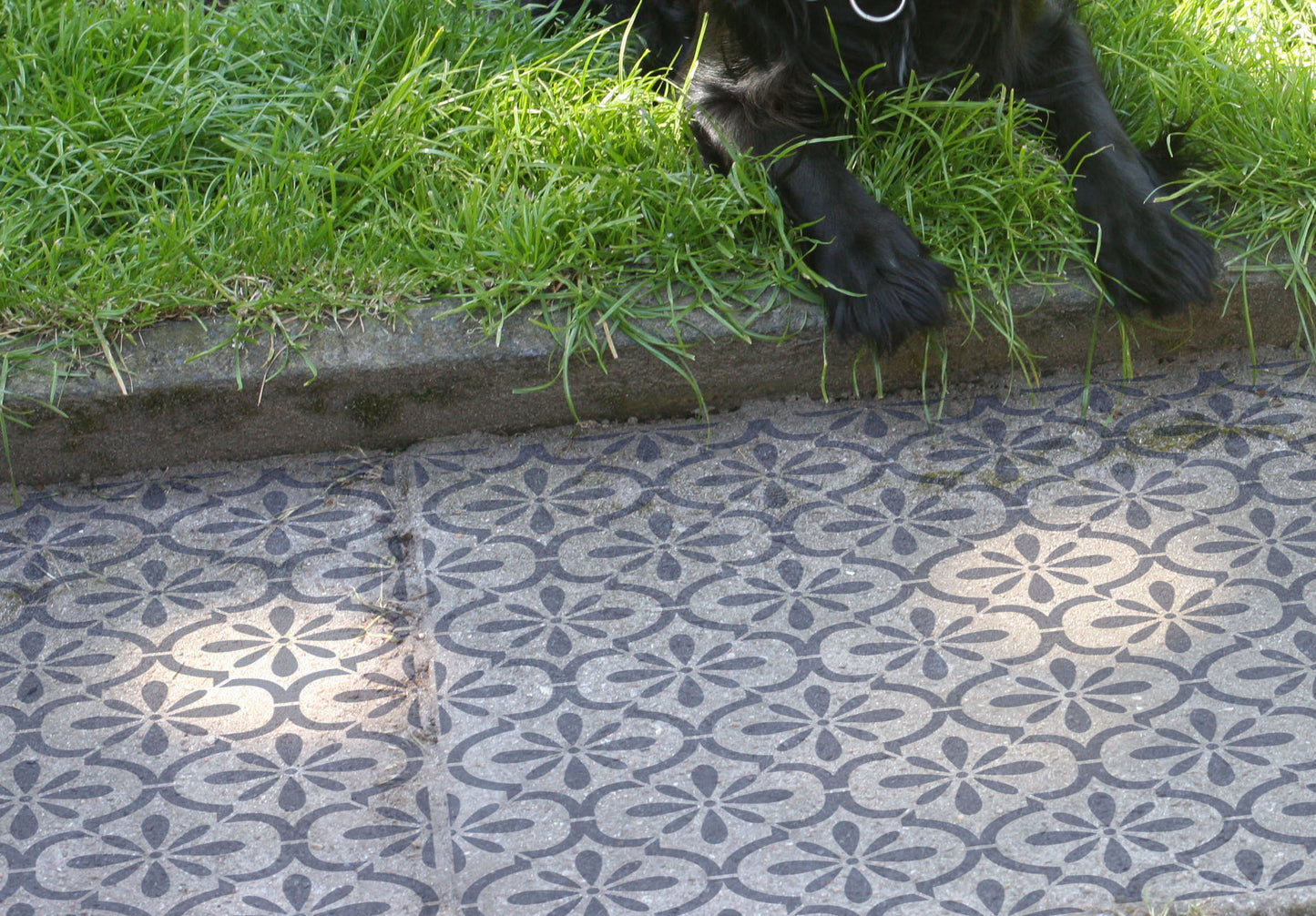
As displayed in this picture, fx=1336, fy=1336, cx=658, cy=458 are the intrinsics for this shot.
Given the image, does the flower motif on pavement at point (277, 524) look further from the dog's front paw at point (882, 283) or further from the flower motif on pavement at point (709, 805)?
the dog's front paw at point (882, 283)

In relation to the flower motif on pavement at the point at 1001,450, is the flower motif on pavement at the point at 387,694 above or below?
below

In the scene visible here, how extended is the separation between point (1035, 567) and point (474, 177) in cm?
118

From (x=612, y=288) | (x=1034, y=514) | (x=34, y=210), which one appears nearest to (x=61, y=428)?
(x=34, y=210)

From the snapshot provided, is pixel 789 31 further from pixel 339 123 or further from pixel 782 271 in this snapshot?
pixel 339 123

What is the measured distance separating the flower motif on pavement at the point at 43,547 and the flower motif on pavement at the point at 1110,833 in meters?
1.45

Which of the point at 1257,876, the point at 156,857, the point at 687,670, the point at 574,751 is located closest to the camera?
the point at 1257,876

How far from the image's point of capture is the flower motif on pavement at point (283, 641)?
188 centimetres

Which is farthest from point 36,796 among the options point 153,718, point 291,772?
point 291,772

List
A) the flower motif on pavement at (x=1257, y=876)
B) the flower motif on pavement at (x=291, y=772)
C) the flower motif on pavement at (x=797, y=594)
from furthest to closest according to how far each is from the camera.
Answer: the flower motif on pavement at (x=797, y=594) < the flower motif on pavement at (x=291, y=772) < the flower motif on pavement at (x=1257, y=876)

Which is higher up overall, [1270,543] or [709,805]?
[1270,543]

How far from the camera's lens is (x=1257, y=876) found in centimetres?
147

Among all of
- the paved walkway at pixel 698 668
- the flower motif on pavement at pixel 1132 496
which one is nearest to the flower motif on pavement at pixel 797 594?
the paved walkway at pixel 698 668

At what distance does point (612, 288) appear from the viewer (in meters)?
2.21

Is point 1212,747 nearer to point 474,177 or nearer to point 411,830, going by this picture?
point 411,830
